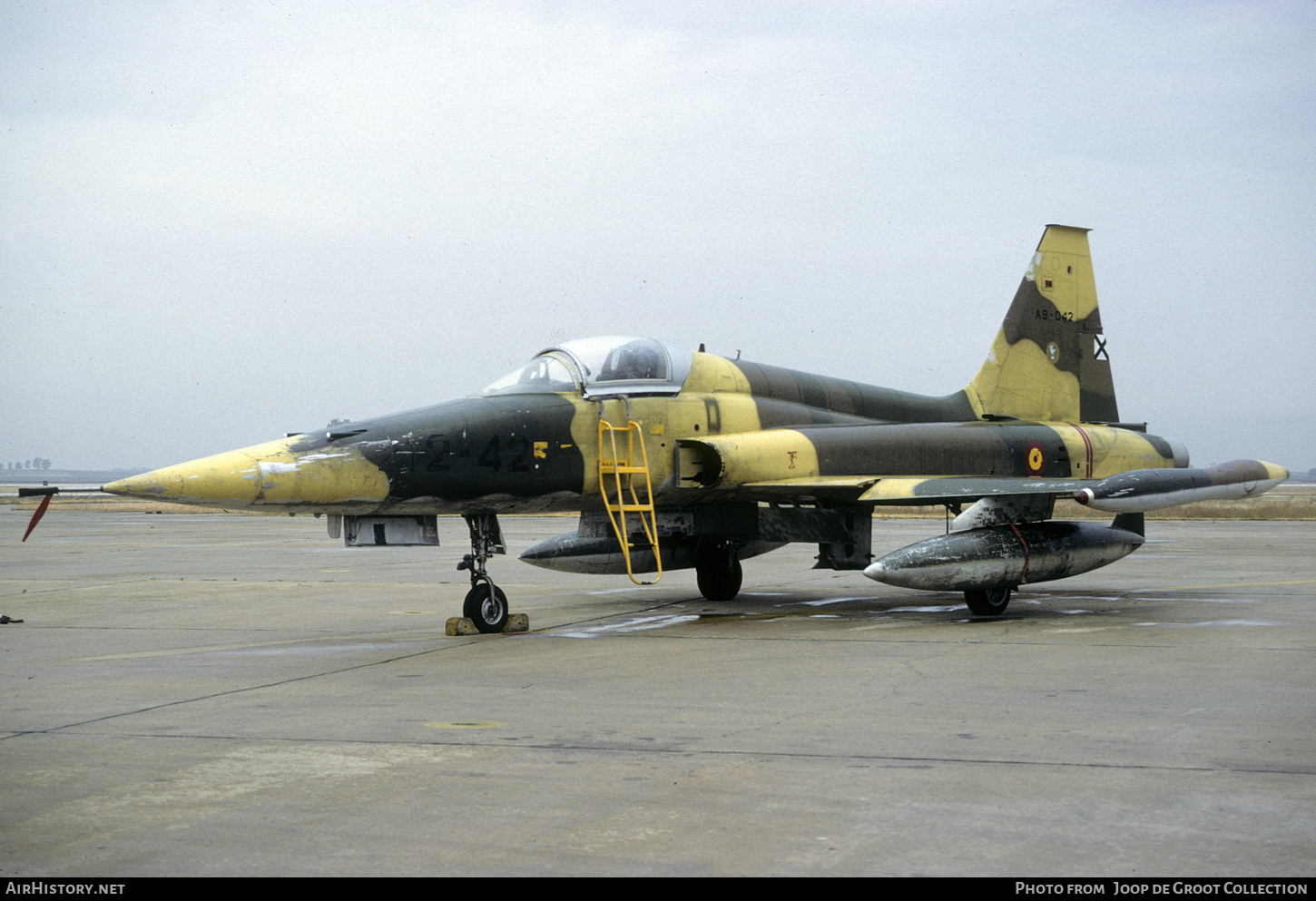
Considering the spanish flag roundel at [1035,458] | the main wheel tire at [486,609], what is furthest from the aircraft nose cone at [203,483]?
the spanish flag roundel at [1035,458]

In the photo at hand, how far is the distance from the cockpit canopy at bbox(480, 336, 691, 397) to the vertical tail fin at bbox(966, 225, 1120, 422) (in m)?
5.74

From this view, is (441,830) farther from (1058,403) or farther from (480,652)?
(1058,403)

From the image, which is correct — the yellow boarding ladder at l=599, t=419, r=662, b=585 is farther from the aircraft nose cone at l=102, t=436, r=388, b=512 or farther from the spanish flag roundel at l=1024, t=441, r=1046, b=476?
the spanish flag roundel at l=1024, t=441, r=1046, b=476

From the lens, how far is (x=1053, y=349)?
1698 cm

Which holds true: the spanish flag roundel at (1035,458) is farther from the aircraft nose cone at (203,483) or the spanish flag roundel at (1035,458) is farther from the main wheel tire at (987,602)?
the aircraft nose cone at (203,483)

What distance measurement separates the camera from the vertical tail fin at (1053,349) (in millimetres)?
16859

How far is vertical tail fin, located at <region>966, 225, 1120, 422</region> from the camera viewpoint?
1686 cm

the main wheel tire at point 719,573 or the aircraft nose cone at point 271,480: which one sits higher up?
the aircraft nose cone at point 271,480

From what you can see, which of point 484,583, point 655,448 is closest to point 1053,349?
point 655,448

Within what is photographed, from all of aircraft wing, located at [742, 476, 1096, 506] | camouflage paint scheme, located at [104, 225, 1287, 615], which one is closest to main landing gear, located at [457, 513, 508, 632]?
camouflage paint scheme, located at [104, 225, 1287, 615]

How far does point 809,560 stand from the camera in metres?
23.4

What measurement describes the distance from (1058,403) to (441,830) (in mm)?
14111

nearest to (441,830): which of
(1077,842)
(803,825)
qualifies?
(803,825)

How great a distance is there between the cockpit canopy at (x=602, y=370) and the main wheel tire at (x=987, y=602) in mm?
3915
